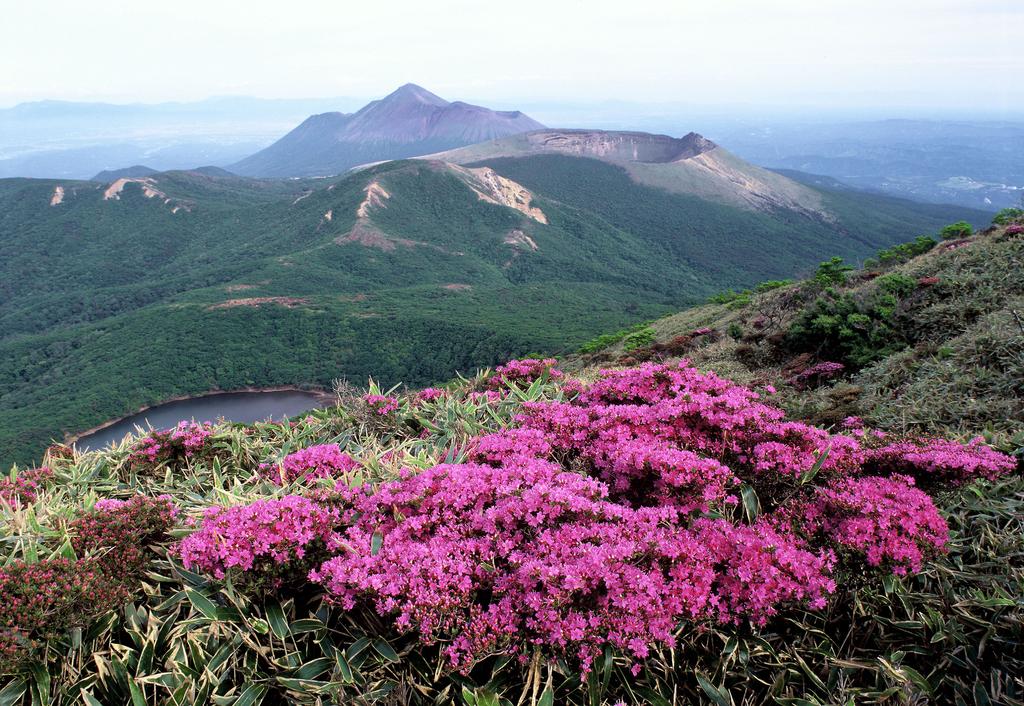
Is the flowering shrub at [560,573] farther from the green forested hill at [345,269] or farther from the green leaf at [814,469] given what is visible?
the green forested hill at [345,269]

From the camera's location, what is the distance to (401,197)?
412ft

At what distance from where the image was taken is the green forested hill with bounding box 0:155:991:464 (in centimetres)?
6394

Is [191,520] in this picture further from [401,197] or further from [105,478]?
[401,197]

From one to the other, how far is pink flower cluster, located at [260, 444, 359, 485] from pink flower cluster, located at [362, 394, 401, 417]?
1035 millimetres

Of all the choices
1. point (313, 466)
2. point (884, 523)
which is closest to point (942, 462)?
point (884, 523)

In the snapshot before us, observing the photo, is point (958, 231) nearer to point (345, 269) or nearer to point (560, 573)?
point (560, 573)

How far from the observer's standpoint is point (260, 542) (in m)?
2.38

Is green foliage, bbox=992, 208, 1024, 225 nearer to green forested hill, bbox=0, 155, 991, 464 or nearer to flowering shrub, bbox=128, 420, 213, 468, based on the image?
flowering shrub, bbox=128, 420, 213, 468

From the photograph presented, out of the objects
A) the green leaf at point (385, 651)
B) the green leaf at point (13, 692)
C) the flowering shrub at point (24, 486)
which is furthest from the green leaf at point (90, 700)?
the flowering shrub at point (24, 486)

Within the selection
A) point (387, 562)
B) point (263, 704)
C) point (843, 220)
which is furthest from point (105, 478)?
point (843, 220)

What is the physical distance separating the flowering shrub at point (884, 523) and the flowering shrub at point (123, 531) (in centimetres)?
342

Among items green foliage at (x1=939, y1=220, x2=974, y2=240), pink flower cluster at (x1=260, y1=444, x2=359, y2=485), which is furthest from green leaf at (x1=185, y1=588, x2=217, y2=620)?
green foliage at (x1=939, y1=220, x2=974, y2=240)

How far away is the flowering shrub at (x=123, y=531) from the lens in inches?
103

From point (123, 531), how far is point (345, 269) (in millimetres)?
99931
